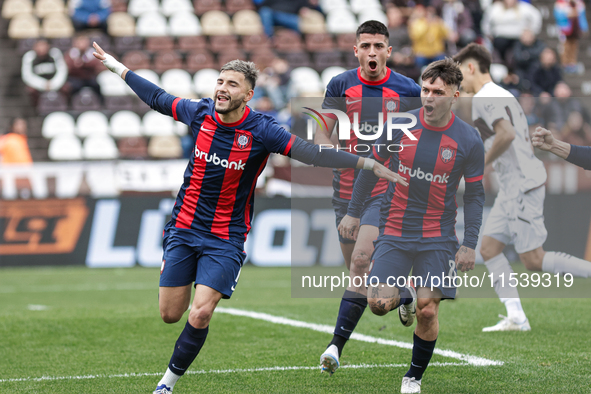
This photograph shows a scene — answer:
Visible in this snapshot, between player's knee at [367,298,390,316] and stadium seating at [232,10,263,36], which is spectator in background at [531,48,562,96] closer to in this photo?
stadium seating at [232,10,263,36]

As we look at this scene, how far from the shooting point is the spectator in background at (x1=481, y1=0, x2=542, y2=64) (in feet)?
56.5

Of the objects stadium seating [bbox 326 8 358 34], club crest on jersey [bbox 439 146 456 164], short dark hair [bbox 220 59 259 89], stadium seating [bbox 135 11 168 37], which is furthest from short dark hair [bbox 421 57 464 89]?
stadium seating [bbox 135 11 168 37]

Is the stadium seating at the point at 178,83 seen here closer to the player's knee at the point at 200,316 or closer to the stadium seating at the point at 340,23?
the stadium seating at the point at 340,23

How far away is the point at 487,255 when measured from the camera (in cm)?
719

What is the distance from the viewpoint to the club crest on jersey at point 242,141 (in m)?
5.01

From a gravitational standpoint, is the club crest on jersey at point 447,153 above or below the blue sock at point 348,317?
above

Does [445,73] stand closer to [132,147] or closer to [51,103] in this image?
[132,147]

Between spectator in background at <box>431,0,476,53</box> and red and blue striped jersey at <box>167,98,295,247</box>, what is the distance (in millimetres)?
→ 13034

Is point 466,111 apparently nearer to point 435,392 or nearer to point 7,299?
point 435,392

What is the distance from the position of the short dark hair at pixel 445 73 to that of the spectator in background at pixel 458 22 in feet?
41.6

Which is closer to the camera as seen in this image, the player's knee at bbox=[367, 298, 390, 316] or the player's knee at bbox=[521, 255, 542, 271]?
the player's knee at bbox=[367, 298, 390, 316]

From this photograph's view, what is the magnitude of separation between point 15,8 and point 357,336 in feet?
53.8

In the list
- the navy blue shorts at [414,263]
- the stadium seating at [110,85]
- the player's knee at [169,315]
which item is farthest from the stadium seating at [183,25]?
the navy blue shorts at [414,263]

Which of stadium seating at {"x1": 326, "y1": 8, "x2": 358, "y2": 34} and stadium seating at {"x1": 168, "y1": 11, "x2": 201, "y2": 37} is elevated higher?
stadium seating at {"x1": 326, "y1": 8, "x2": 358, "y2": 34}
